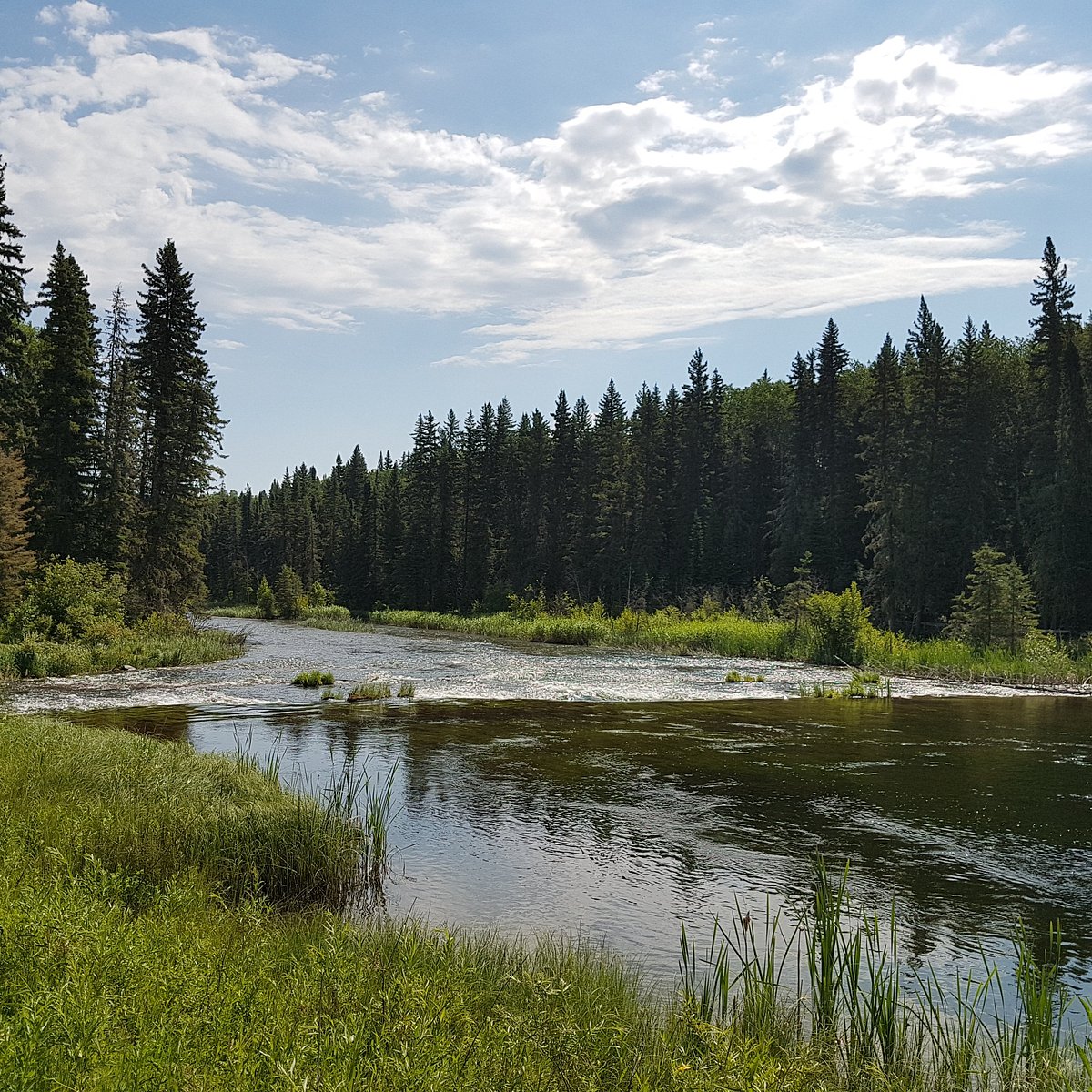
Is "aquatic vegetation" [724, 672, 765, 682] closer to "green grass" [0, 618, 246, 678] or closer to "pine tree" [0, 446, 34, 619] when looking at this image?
"green grass" [0, 618, 246, 678]

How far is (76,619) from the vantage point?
2925 centimetres

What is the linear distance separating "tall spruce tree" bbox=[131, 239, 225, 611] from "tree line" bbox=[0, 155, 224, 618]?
0.04 metres

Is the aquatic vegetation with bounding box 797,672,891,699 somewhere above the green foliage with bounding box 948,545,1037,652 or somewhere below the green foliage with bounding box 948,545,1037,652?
below

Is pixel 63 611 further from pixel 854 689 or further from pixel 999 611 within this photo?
pixel 999 611

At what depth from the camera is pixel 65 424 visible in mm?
37750

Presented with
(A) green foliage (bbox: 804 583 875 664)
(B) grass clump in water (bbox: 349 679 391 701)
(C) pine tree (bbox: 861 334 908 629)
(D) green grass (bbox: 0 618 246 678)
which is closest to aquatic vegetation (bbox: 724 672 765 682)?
(A) green foliage (bbox: 804 583 875 664)

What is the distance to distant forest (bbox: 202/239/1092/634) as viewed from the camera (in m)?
52.2

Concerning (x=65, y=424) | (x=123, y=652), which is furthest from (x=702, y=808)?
(x=65, y=424)

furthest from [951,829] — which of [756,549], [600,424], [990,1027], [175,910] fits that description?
[600,424]

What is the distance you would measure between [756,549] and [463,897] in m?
69.5

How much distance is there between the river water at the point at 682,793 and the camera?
8484mm

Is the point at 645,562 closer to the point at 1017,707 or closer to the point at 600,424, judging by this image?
the point at 600,424

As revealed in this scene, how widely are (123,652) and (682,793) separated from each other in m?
21.9

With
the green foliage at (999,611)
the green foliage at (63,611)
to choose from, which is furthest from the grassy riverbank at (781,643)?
the green foliage at (63,611)
